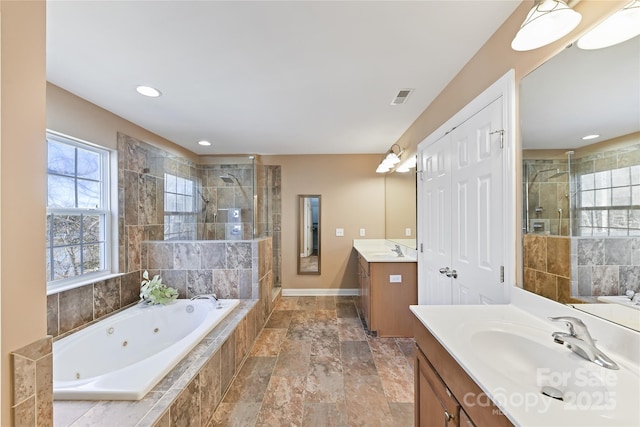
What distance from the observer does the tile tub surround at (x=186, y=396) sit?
1196mm

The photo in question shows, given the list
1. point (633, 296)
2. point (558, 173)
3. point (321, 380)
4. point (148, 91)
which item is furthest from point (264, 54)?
point (321, 380)

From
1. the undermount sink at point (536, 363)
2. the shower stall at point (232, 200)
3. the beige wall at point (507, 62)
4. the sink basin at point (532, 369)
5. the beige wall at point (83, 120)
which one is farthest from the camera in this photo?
the shower stall at point (232, 200)

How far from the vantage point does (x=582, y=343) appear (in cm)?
85

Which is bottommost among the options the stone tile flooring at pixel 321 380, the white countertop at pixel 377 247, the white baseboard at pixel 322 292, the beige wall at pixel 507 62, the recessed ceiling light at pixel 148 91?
the stone tile flooring at pixel 321 380

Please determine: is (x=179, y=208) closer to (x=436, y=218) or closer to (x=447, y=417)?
(x=436, y=218)

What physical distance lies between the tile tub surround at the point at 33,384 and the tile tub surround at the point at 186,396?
589mm

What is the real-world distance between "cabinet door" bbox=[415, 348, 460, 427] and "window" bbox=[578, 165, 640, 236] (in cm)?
83

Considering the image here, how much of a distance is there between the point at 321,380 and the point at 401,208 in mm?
2265

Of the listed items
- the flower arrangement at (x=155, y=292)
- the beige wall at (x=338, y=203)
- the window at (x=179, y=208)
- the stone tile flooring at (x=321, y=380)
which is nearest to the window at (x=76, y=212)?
the flower arrangement at (x=155, y=292)

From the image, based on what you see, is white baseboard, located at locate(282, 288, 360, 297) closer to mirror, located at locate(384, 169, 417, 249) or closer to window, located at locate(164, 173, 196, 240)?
mirror, located at locate(384, 169, 417, 249)

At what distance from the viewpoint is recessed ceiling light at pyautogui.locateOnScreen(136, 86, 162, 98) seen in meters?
2.03

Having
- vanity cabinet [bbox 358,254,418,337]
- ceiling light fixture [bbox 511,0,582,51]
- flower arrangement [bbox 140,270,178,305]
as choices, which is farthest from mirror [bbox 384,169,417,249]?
flower arrangement [bbox 140,270,178,305]

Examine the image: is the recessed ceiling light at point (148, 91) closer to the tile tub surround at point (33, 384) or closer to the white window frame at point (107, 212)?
the white window frame at point (107, 212)

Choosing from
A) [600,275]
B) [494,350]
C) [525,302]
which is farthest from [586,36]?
[494,350]
